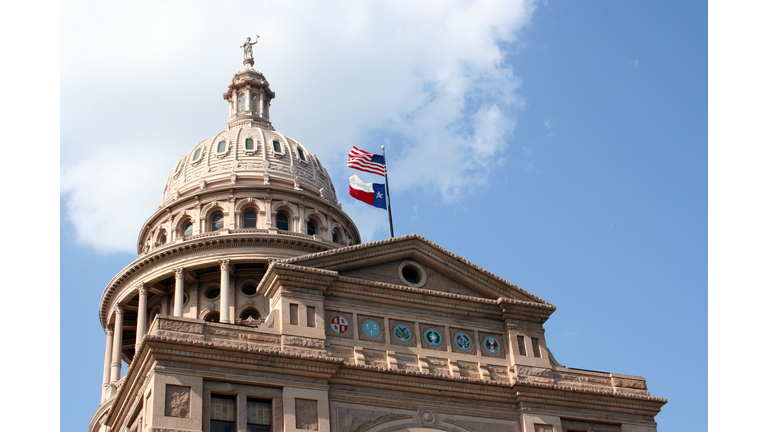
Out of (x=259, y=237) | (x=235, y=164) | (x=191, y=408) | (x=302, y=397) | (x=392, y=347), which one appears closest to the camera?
(x=191, y=408)

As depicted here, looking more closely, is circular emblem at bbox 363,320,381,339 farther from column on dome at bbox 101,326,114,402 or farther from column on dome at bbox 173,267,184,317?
column on dome at bbox 101,326,114,402

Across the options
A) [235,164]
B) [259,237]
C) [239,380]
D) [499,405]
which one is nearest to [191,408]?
[239,380]

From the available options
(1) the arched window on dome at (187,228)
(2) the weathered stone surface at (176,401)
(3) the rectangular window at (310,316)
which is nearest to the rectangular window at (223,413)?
(2) the weathered stone surface at (176,401)

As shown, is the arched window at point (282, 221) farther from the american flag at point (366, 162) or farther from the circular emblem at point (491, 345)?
the circular emblem at point (491, 345)

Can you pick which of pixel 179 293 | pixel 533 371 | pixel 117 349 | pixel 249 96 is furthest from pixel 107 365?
pixel 533 371

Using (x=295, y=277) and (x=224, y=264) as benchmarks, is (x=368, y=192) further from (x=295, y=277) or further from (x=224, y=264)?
(x=224, y=264)

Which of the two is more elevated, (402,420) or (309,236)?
(309,236)

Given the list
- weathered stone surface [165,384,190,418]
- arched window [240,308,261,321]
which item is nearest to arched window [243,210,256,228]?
arched window [240,308,261,321]

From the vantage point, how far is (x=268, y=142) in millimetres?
72438

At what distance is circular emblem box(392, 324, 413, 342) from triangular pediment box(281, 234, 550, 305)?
213cm

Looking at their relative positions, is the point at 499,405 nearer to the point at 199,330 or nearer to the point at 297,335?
→ the point at 297,335

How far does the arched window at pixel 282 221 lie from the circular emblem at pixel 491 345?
102 ft

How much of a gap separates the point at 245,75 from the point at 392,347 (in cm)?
A: 4867

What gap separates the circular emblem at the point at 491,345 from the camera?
38.0 m
